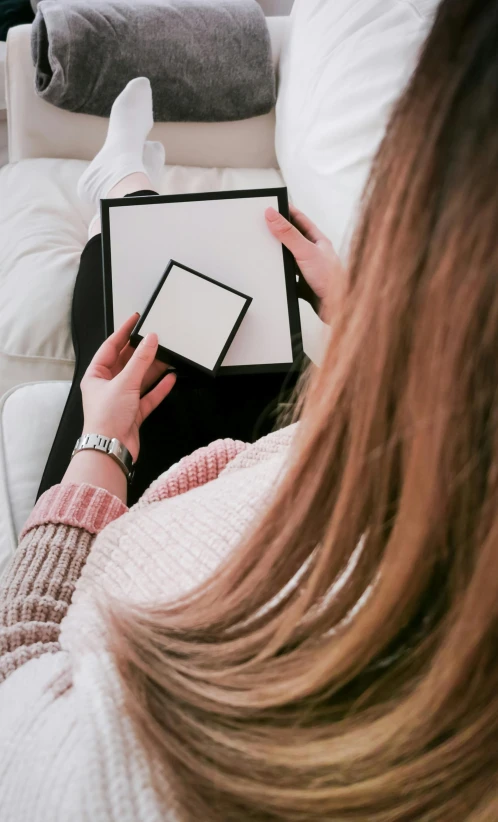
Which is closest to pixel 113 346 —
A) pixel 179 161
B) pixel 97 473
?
pixel 97 473

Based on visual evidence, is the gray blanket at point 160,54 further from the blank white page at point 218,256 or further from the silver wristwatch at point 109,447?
the silver wristwatch at point 109,447

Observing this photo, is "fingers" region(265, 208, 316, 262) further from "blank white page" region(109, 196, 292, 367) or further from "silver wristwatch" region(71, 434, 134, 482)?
"silver wristwatch" region(71, 434, 134, 482)

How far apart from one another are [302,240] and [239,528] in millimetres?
449

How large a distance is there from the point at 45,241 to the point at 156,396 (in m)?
0.41

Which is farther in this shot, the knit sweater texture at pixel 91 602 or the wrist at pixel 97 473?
the wrist at pixel 97 473

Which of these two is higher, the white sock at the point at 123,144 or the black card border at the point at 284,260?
the white sock at the point at 123,144

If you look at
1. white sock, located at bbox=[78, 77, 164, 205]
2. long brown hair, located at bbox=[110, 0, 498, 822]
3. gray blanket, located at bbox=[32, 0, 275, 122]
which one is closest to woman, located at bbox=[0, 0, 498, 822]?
long brown hair, located at bbox=[110, 0, 498, 822]

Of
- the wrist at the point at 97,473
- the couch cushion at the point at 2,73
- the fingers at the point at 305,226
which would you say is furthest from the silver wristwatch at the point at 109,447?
the couch cushion at the point at 2,73

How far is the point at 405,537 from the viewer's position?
257mm

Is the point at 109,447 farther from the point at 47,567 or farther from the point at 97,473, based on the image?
the point at 47,567

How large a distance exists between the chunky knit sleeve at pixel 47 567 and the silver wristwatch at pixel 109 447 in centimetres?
6

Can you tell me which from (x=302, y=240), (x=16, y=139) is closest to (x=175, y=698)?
(x=302, y=240)

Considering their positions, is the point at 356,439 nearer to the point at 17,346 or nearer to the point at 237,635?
the point at 237,635

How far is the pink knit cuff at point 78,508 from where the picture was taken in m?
0.52
